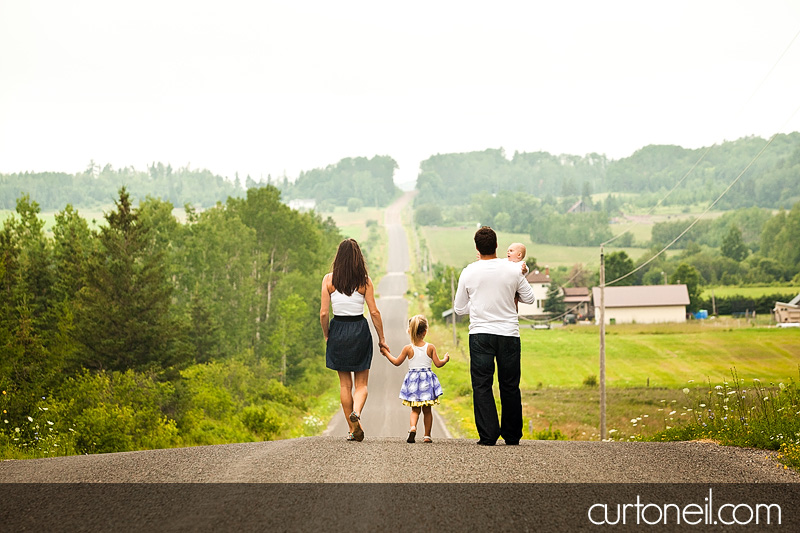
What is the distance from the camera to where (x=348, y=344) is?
1029 centimetres

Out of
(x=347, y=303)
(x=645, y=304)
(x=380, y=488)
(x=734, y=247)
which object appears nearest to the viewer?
(x=380, y=488)

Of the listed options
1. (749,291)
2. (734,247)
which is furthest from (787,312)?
(734,247)

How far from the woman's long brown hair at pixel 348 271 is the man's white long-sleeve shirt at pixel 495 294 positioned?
1384 mm

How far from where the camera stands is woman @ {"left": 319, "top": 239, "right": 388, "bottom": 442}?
10117mm

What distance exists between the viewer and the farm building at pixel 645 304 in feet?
350

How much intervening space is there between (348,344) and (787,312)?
10764cm

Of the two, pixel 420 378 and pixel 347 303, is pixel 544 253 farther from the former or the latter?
pixel 347 303

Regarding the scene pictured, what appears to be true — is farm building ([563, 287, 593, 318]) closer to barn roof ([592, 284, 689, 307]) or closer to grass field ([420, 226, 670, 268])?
barn roof ([592, 284, 689, 307])

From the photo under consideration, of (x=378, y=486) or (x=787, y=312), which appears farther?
(x=787, y=312)

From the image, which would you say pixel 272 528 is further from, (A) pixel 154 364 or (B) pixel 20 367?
(A) pixel 154 364

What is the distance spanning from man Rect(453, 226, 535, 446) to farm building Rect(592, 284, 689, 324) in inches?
3908

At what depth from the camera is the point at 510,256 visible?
990 centimetres

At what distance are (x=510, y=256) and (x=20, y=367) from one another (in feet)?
83.2

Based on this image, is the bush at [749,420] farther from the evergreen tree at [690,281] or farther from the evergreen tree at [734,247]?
the evergreen tree at [734,247]
